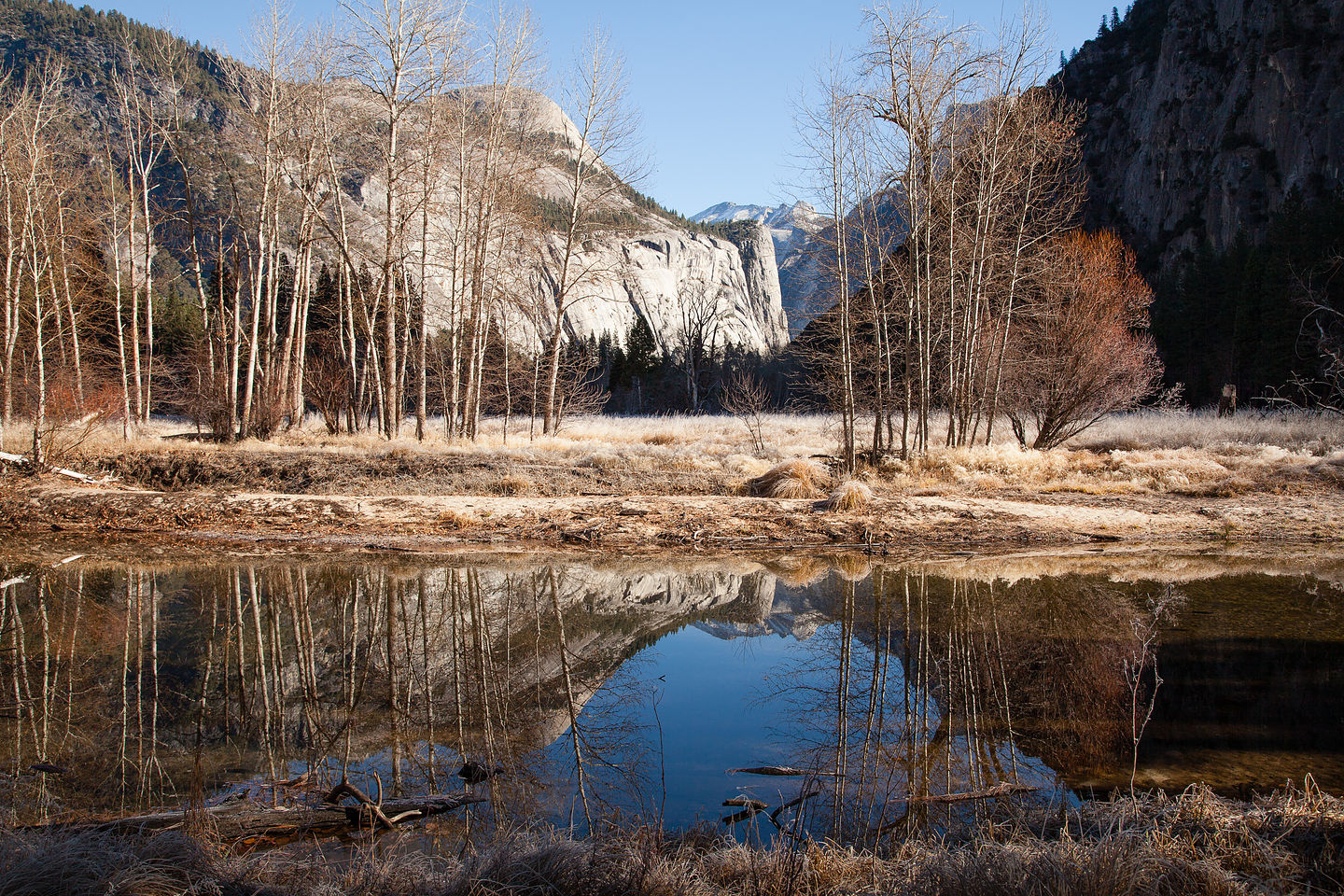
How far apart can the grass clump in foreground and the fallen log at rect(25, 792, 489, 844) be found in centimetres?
23

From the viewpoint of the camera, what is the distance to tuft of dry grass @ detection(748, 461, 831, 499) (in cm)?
1443

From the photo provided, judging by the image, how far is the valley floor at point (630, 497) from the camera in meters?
11.9

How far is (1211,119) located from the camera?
64938mm

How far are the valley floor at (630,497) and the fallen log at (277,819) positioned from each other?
304 inches

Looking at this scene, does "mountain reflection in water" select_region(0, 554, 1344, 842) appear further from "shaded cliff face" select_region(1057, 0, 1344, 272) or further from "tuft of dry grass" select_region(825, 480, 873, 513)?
"shaded cliff face" select_region(1057, 0, 1344, 272)

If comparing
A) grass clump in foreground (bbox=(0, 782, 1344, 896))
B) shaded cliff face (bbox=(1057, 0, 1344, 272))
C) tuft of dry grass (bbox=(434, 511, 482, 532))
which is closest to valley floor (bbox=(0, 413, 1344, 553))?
tuft of dry grass (bbox=(434, 511, 482, 532))

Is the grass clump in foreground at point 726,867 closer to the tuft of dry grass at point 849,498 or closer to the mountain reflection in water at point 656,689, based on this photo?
the mountain reflection in water at point 656,689

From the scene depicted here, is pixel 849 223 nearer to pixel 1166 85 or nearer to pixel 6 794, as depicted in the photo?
pixel 6 794

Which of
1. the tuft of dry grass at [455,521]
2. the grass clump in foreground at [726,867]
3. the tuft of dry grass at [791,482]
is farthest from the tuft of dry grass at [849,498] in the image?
the grass clump in foreground at [726,867]

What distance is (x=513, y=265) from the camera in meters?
23.3

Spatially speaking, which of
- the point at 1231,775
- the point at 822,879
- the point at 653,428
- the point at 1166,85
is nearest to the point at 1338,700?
the point at 1231,775

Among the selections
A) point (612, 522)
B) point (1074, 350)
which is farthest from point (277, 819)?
point (1074, 350)

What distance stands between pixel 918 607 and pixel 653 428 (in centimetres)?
2590

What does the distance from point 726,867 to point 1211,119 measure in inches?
3303
